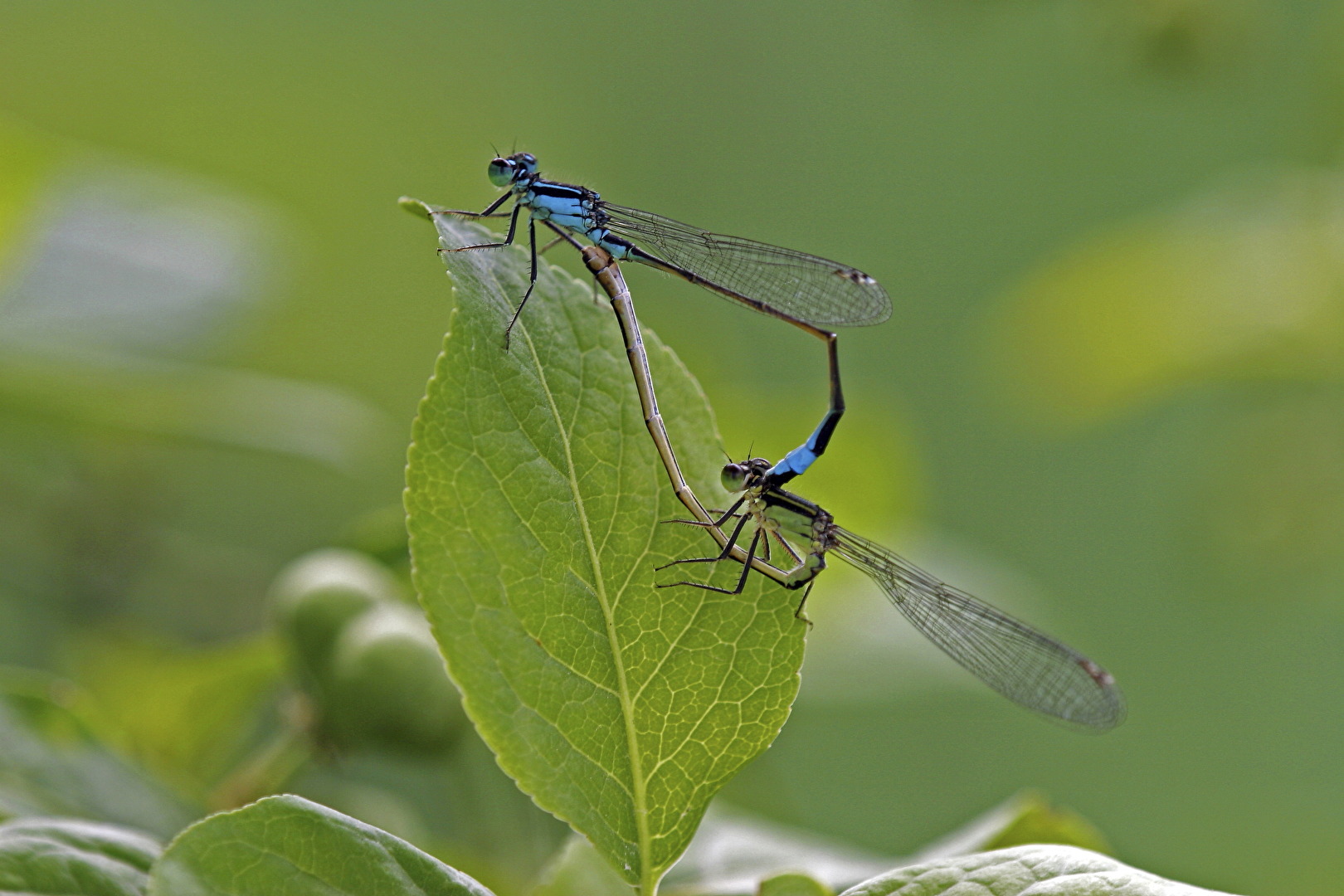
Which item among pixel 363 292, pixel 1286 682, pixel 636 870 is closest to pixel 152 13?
pixel 363 292

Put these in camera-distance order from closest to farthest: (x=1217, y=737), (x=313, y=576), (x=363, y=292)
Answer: (x=313, y=576) → (x=363, y=292) → (x=1217, y=737)

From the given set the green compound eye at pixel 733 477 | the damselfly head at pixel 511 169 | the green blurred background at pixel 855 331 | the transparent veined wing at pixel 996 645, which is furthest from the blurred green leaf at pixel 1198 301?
the green compound eye at pixel 733 477

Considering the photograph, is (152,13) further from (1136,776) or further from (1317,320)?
(1136,776)

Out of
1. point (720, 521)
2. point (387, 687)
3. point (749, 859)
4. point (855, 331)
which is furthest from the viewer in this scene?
point (855, 331)

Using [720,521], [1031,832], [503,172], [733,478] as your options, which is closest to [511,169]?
[503,172]

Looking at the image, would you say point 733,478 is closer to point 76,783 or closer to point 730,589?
point 730,589

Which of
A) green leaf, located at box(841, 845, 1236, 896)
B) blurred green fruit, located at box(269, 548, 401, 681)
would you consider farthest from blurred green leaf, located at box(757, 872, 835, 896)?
blurred green fruit, located at box(269, 548, 401, 681)

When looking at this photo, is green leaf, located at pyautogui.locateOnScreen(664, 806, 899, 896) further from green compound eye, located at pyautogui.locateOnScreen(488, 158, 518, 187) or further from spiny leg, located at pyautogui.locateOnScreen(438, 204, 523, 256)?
green compound eye, located at pyautogui.locateOnScreen(488, 158, 518, 187)
